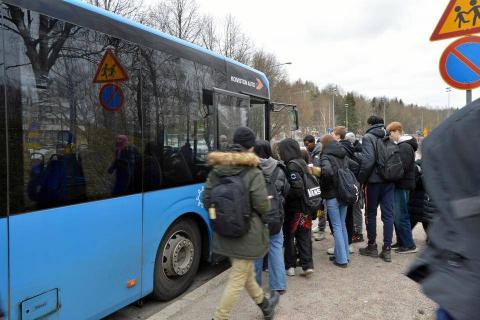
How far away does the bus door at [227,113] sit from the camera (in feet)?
16.6

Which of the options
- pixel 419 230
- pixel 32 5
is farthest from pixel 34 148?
pixel 419 230

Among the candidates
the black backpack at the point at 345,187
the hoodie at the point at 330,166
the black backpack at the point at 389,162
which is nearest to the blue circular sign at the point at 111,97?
the hoodie at the point at 330,166

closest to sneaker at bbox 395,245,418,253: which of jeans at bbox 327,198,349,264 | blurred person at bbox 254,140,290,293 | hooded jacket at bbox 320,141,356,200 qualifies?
jeans at bbox 327,198,349,264

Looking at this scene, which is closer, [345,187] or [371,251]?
[345,187]

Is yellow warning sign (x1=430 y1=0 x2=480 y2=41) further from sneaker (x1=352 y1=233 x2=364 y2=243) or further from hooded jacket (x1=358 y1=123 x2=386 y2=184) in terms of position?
sneaker (x1=352 y1=233 x2=364 y2=243)

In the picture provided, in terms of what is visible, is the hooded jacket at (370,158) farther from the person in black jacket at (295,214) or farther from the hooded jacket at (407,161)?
the person in black jacket at (295,214)

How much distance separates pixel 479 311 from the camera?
3.70 ft

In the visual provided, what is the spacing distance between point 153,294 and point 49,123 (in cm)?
224

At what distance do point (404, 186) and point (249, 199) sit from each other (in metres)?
3.25

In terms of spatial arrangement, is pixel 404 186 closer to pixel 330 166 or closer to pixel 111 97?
pixel 330 166

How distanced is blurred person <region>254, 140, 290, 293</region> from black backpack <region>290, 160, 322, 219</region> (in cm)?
39

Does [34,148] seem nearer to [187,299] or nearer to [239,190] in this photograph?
[239,190]

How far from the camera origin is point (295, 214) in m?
4.62

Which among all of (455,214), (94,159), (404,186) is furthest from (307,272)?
(455,214)
